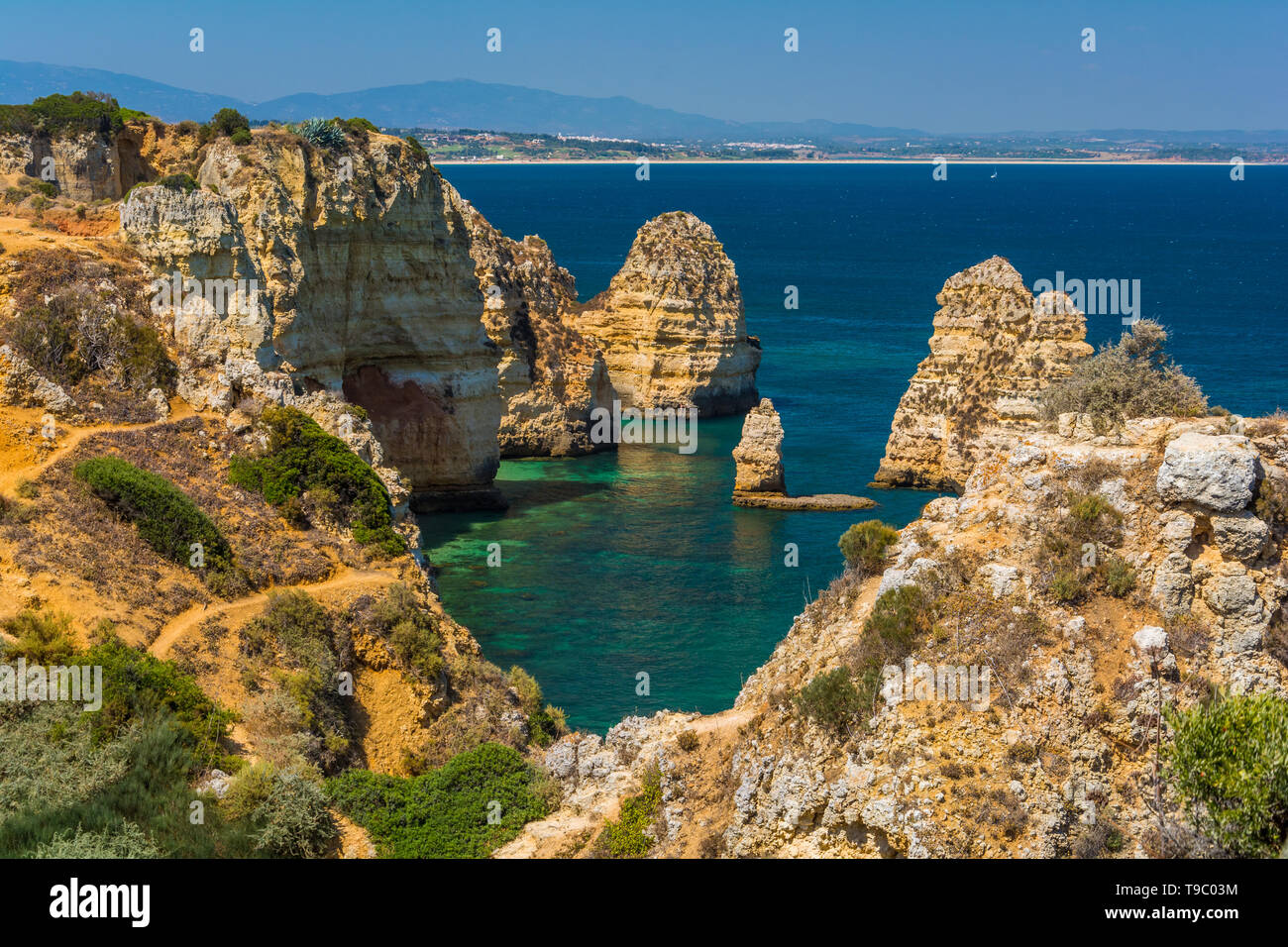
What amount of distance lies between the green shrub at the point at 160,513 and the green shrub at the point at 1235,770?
2056 cm

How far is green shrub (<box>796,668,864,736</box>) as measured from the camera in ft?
61.3

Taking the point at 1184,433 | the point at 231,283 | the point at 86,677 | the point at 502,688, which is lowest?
the point at 502,688

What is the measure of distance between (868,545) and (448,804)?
8915 mm

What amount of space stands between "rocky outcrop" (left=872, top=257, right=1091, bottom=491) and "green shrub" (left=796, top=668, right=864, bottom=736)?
4281 centimetres

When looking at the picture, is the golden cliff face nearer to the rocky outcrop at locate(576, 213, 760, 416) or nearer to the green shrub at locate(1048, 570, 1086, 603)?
the rocky outcrop at locate(576, 213, 760, 416)

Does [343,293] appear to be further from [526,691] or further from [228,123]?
[526,691]

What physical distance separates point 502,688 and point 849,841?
14287 millimetres

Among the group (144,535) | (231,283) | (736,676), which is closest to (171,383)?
(231,283)

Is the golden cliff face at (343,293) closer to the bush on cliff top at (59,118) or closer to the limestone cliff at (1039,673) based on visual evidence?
the bush on cliff top at (59,118)

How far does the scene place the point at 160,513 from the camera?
2941cm

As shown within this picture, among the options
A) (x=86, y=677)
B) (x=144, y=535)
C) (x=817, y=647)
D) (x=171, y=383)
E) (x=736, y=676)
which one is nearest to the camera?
(x=817, y=647)

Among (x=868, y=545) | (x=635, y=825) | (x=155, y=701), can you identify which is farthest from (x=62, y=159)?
(x=635, y=825)

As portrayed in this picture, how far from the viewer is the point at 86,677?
23.9 metres

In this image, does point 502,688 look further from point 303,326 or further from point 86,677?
point 303,326
